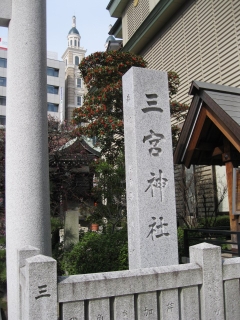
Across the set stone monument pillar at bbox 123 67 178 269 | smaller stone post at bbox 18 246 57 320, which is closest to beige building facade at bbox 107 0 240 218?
stone monument pillar at bbox 123 67 178 269

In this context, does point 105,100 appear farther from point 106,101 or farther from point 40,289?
point 40,289

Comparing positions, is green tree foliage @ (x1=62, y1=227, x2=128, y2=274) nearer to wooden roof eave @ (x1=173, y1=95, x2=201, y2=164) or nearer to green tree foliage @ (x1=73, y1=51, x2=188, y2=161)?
wooden roof eave @ (x1=173, y1=95, x2=201, y2=164)

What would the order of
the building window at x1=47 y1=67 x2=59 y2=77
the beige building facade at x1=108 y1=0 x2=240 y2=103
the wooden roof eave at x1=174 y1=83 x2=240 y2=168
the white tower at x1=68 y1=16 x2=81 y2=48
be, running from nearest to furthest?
1. the wooden roof eave at x1=174 y1=83 x2=240 y2=168
2. the beige building facade at x1=108 y1=0 x2=240 y2=103
3. the building window at x1=47 y1=67 x2=59 y2=77
4. the white tower at x1=68 y1=16 x2=81 y2=48

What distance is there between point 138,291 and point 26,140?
9.51ft

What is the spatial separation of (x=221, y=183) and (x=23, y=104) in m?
10.6

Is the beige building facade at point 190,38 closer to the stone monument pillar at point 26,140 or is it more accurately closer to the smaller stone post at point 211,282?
the stone monument pillar at point 26,140

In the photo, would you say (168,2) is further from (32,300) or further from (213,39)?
(32,300)

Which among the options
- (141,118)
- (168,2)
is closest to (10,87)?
(141,118)

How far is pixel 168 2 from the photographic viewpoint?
615 inches

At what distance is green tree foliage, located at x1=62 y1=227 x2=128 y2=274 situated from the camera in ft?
23.9

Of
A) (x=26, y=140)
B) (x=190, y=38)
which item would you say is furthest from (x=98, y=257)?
(x=190, y=38)

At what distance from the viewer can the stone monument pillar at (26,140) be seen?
5.12 meters

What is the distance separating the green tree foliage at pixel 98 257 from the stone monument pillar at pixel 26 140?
2.26 m

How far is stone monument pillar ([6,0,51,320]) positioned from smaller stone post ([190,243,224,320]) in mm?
2518
